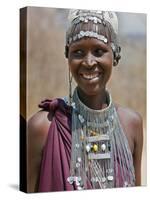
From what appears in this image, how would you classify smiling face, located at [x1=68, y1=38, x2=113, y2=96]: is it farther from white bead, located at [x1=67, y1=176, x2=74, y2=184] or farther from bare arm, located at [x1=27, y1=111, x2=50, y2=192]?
white bead, located at [x1=67, y1=176, x2=74, y2=184]

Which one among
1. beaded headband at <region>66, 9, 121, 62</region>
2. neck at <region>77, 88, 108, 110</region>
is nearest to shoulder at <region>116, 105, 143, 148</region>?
neck at <region>77, 88, 108, 110</region>

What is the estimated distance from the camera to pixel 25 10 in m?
4.61

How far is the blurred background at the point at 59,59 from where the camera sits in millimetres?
4594

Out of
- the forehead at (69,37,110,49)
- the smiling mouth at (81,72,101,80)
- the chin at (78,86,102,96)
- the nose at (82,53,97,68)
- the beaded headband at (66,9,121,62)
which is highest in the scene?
the beaded headband at (66,9,121,62)

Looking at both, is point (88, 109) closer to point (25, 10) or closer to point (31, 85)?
point (31, 85)

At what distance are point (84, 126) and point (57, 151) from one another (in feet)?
0.89

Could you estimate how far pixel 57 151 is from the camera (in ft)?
15.4

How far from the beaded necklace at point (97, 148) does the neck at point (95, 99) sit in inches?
1.1

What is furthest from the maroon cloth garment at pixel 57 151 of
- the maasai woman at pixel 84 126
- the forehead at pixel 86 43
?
the forehead at pixel 86 43

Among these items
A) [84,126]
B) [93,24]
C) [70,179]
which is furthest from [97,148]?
[93,24]

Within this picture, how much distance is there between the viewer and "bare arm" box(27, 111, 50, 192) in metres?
4.60

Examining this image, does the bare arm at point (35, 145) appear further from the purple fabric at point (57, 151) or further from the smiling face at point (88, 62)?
the smiling face at point (88, 62)

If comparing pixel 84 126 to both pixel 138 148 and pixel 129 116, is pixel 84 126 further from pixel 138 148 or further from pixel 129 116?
pixel 138 148

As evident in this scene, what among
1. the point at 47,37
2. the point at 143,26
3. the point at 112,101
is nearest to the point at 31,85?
the point at 47,37
